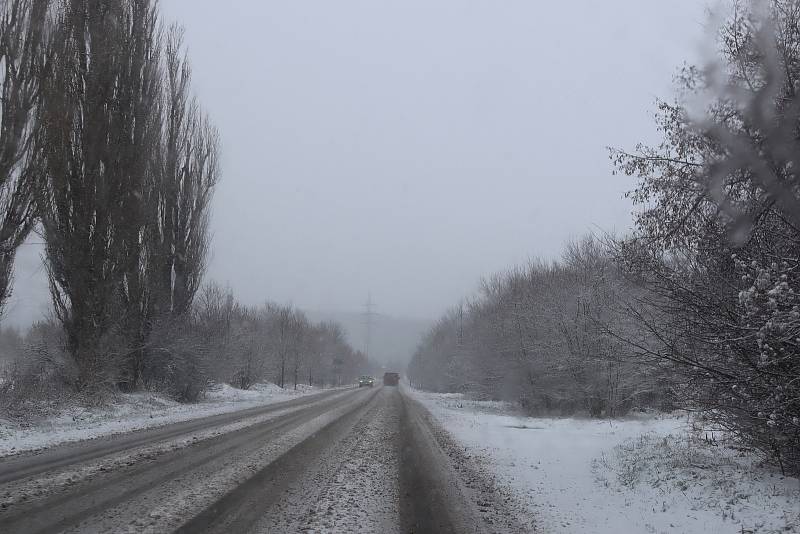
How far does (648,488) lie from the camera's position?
7.21m

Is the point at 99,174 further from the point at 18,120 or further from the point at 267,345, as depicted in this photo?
the point at 267,345

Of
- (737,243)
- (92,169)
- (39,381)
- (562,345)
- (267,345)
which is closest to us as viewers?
(737,243)

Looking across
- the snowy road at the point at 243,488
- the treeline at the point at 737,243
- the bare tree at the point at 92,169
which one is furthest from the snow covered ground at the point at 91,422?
the treeline at the point at 737,243

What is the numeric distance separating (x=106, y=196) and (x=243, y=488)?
599 inches

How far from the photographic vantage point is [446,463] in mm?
9414

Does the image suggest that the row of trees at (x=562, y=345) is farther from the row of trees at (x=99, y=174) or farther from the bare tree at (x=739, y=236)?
the row of trees at (x=99, y=174)

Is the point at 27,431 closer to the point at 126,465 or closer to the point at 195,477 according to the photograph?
the point at 126,465

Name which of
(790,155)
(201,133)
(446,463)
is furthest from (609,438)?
(201,133)

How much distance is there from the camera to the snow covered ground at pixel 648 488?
18.5ft

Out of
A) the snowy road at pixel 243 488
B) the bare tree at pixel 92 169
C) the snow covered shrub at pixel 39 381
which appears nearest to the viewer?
the snowy road at pixel 243 488

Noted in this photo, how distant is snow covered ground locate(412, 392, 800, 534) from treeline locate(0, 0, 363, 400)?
13.8 m

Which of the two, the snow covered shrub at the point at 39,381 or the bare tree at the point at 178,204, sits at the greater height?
the bare tree at the point at 178,204

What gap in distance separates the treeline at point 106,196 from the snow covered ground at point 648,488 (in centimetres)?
1385

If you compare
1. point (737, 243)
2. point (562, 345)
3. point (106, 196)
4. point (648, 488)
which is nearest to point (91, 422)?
point (106, 196)
